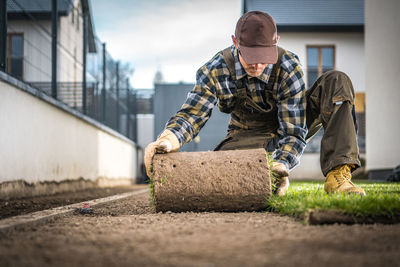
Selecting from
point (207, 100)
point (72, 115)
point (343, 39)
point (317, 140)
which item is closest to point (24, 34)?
point (72, 115)

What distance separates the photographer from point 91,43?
31.3 feet

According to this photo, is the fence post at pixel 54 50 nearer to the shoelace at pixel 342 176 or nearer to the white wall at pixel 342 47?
the shoelace at pixel 342 176

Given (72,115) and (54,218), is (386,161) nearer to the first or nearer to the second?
(72,115)

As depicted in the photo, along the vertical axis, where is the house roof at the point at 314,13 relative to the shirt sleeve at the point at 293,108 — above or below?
above

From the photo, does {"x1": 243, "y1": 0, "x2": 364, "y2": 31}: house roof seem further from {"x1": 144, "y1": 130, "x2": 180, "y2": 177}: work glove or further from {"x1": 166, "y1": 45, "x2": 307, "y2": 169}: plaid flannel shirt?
{"x1": 144, "y1": 130, "x2": 180, "y2": 177}: work glove

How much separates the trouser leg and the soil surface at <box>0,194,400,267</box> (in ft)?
2.81

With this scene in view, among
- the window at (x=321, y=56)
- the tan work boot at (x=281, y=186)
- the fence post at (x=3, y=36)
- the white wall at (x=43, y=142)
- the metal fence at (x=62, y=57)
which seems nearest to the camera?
the tan work boot at (x=281, y=186)

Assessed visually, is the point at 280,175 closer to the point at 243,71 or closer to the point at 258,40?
the point at 243,71

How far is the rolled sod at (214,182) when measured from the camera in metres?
2.92

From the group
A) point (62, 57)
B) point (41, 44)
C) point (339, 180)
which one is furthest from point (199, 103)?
point (62, 57)

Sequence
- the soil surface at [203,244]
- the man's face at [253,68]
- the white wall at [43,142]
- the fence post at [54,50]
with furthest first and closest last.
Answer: the fence post at [54,50]
the white wall at [43,142]
the man's face at [253,68]
the soil surface at [203,244]

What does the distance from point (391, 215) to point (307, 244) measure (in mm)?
770

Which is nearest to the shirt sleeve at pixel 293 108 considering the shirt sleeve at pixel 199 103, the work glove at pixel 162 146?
the shirt sleeve at pixel 199 103

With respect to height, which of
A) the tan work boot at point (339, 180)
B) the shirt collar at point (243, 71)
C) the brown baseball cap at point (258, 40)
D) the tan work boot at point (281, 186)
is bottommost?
the tan work boot at point (281, 186)
